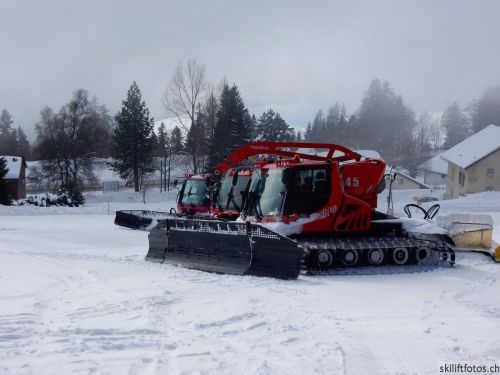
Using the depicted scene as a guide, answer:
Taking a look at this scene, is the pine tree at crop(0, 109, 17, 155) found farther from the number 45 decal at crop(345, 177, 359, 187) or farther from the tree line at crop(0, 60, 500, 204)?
the number 45 decal at crop(345, 177, 359, 187)

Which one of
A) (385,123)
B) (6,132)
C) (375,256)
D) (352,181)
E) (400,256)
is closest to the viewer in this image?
(375,256)

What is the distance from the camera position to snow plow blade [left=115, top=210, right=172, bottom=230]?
723 inches

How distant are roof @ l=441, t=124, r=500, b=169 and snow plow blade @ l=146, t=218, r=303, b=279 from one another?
1482 inches

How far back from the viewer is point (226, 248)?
9.52 m

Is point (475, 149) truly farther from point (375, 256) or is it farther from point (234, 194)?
point (375, 256)

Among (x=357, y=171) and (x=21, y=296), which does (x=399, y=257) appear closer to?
(x=357, y=171)

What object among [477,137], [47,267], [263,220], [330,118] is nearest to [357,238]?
[263,220]

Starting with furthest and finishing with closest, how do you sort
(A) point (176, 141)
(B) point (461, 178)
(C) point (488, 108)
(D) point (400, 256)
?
(C) point (488, 108)
(A) point (176, 141)
(B) point (461, 178)
(D) point (400, 256)

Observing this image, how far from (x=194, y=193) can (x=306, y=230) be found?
9517 mm

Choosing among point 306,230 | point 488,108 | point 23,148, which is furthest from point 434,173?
point 23,148

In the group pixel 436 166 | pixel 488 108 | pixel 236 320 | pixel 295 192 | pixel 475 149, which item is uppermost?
pixel 488 108

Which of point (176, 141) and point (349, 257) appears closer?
point (349, 257)

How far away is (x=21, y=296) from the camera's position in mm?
6934

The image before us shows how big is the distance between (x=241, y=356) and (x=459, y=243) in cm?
828
